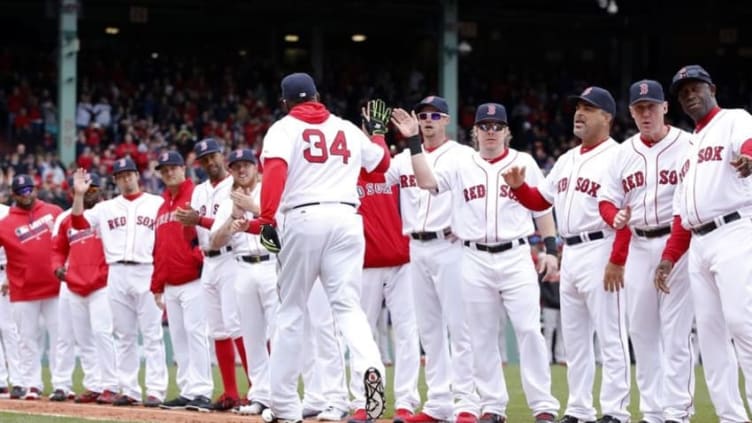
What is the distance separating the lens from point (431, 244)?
1105 centimetres

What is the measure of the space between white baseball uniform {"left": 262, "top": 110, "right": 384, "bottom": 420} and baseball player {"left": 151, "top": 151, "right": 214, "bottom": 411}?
11.2 ft

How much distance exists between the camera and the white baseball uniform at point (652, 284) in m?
9.68

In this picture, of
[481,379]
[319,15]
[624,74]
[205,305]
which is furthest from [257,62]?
[481,379]

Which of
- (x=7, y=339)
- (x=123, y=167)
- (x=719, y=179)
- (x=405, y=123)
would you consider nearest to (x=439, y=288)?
(x=405, y=123)

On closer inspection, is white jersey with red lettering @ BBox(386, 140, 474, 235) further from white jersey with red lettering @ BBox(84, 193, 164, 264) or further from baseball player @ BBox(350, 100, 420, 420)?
white jersey with red lettering @ BBox(84, 193, 164, 264)

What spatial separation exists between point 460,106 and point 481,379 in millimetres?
28158

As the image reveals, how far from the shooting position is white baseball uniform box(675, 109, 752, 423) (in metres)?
8.80

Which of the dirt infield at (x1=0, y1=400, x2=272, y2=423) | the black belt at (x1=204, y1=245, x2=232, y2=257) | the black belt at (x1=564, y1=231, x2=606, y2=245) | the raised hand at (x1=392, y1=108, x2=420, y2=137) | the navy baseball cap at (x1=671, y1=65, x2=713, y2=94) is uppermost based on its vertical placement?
the navy baseball cap at (x1=671, y1=65, x2=713, y2=94)

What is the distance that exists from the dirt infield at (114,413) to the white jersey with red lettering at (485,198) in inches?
90.8

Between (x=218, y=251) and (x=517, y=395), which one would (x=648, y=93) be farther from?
(x=517, y=395)

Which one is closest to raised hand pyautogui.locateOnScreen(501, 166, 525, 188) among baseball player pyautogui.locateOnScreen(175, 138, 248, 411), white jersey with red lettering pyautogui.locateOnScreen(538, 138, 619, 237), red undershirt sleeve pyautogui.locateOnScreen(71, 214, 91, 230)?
white jersey with red lettering pyautogui.locateOnScreen(538, 138, 619, 237)

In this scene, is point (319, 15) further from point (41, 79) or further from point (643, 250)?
point (643, 250)

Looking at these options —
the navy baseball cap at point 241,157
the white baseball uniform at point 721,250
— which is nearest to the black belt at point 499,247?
the white baseball uniform at point 721,250

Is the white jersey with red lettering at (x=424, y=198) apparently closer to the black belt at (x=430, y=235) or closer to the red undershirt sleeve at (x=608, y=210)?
the black belt at (x=430, y=235)
